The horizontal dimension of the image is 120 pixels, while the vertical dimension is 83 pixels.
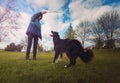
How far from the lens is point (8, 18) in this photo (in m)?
2.70

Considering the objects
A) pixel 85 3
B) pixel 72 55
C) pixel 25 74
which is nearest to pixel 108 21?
pixel 85 3

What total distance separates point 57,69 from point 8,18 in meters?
0.87

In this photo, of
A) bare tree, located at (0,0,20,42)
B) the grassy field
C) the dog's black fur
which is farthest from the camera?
bare tree, located at (0,0,20,42)

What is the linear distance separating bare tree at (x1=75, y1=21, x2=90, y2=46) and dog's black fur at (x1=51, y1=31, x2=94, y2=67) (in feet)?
0.23

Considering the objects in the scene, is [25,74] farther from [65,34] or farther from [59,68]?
[65,34]

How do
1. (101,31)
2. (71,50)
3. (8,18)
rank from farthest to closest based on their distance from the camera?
(8,18), (101,31), (71,50)

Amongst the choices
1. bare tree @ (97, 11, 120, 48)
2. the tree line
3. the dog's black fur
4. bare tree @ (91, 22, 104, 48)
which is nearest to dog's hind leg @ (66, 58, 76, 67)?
the dog's black fur

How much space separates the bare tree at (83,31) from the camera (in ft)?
8.29

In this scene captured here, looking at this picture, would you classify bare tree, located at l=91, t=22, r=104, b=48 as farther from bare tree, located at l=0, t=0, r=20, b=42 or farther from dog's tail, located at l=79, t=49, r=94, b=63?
bare tree, located at l=0, t=0, r=20, b=42

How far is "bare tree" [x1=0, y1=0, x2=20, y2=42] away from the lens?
2678 mm

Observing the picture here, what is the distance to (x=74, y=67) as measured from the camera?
248cm

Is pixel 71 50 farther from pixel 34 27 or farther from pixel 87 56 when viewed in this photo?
pixel 34 27

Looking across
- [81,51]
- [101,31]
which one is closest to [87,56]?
[81,51]

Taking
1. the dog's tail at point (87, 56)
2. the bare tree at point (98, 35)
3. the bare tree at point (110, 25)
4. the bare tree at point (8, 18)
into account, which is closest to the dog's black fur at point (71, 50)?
the dog's tail at point (87, 56)
